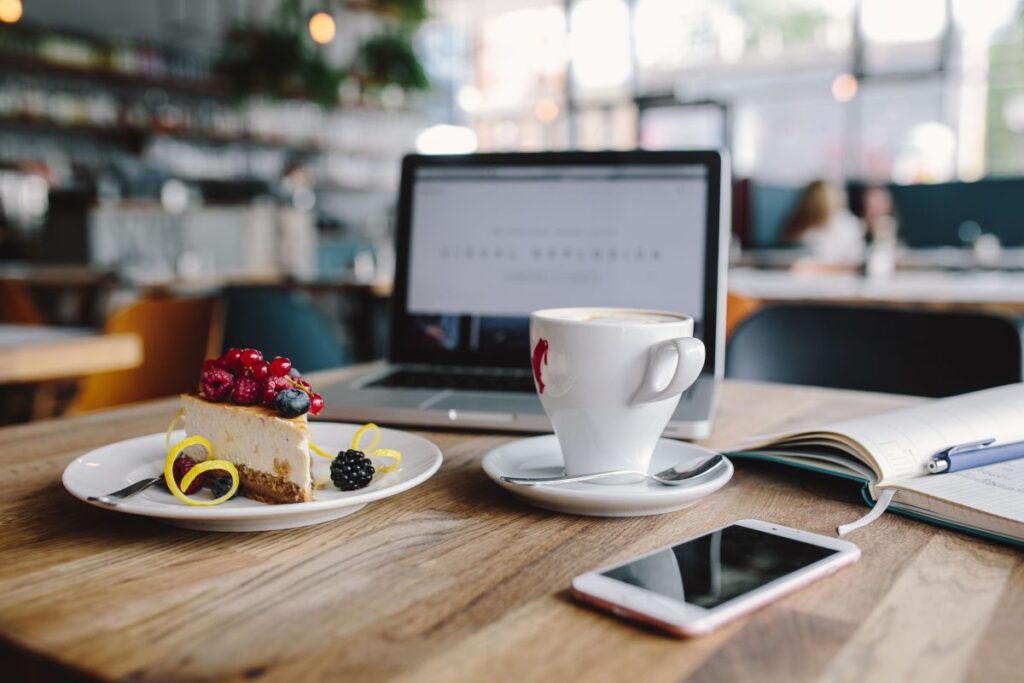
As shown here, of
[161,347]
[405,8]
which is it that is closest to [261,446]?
[161,347]

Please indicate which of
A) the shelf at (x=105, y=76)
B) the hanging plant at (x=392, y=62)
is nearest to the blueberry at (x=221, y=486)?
the shelf at (x=105, y=76)

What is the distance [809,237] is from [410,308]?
17.0 feet

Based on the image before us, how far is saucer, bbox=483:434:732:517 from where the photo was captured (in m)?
0.66

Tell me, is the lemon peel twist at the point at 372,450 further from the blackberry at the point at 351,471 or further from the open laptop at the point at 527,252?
the open laptop at the point at 527,252

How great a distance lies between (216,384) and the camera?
2.41 feet

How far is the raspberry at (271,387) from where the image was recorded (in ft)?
2.33

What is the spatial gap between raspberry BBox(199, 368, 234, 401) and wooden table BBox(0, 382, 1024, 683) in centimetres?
12

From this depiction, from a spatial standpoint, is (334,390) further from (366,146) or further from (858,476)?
(366,146)

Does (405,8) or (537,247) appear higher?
(405,8)

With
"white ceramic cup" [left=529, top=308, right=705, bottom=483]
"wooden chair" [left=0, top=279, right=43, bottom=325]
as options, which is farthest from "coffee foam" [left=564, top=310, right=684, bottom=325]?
"wooden chair" [left=0, top=279, right=43, bottom=325]

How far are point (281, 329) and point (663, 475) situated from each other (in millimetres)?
1593

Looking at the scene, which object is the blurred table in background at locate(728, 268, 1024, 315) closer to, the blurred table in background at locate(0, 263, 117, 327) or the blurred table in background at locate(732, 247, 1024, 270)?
the blurred table in background at locate(732, 247, 1024, 270)

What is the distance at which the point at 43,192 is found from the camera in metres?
5.82

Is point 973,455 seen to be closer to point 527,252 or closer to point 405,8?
point 527,252
